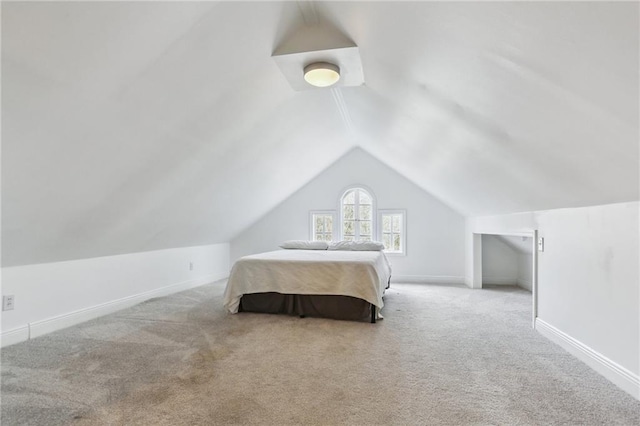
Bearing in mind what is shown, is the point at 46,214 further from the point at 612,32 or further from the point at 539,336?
the point at 539,336

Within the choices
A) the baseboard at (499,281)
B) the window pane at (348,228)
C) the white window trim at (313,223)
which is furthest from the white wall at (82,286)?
the baseboard at (499,281)

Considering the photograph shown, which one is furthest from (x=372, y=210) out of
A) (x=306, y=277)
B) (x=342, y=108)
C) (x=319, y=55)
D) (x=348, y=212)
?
(x=319, y=55)

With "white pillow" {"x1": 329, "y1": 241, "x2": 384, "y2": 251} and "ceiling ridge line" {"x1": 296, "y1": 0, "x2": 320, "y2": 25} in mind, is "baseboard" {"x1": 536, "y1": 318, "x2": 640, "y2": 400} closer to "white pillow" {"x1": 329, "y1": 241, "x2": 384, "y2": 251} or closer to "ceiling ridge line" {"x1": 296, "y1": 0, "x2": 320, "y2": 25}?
"white pillow" {"x1": 329, "y1": 241, "x2": 384, "y2": 251}

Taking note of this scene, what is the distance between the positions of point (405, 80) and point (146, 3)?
1.70 metres

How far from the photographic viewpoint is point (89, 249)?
330cm

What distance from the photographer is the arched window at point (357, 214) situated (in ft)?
20.2

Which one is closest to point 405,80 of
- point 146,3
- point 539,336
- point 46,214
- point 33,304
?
point 146,3

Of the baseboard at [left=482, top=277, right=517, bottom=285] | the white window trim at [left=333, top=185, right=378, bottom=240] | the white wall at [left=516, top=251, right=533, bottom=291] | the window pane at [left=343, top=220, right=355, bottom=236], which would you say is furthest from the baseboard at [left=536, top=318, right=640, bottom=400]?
the window pane at [left=343, top=220, right=355, bottom=236]

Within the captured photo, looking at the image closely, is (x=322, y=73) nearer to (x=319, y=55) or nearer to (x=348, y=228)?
(x=319, y=55)

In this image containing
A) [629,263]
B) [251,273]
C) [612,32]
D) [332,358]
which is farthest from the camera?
[251,273]

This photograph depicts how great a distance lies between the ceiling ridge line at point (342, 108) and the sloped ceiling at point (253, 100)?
0.04 m

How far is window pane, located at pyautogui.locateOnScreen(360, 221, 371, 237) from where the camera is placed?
20.2 feet

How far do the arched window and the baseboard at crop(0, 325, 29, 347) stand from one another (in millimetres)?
4520

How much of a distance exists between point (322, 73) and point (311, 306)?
7.61 ft
